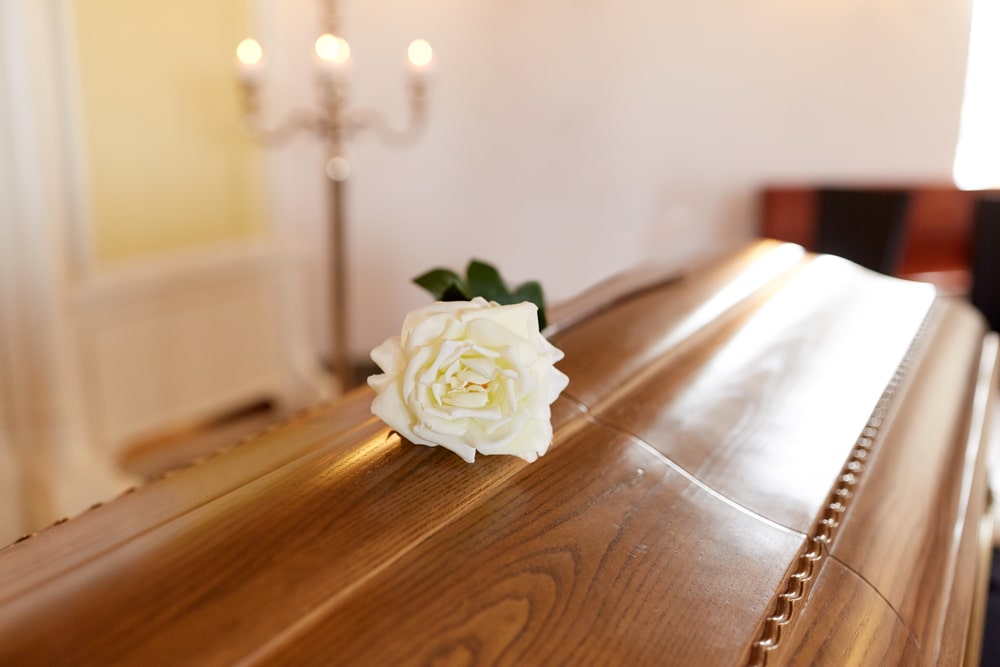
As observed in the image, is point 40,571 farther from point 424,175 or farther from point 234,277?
point 424,175

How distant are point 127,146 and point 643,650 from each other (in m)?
2.91

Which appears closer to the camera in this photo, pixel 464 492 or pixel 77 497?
pixel 464 492

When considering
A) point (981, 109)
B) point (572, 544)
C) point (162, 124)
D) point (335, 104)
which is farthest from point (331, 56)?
point (981, 109)

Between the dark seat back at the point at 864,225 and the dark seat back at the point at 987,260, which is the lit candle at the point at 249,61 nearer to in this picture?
the dark seat back at the point at 864,225

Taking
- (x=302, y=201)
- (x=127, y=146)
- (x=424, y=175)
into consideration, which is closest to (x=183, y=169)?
(x=127, y=146)

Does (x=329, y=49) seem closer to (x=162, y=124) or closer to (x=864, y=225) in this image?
(x=162, y=124)

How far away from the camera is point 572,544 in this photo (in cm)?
70

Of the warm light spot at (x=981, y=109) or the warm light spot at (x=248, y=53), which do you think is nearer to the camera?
the warm light spot at (x=248, y=53)

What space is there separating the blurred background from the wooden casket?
2079 millimetres

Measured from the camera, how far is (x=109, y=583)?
23.3 inches

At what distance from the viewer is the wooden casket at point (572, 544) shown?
57cm

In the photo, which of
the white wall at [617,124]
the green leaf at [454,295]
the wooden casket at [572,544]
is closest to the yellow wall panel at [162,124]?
the white wall at [617,124]

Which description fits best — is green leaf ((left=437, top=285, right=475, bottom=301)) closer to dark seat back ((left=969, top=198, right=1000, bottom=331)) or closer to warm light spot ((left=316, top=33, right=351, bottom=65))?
warm light spot ((left=316, top=33, right=351, bottom=65))

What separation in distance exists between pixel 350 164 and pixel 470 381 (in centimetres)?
373
